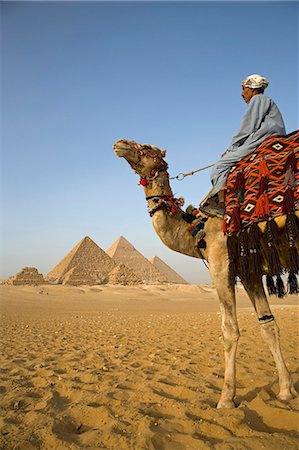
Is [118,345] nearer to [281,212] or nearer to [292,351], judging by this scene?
[292,351]

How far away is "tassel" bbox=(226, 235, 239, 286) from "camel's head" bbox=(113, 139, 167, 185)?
1.29 metres

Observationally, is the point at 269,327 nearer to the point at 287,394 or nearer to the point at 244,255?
the point at 287,394

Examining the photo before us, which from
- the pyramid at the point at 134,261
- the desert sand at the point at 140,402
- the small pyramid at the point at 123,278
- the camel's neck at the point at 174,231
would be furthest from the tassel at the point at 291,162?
the pyramid at the point at 134,261

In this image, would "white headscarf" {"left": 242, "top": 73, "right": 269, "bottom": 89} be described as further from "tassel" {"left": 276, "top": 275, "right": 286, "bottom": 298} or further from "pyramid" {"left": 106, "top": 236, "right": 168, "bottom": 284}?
"pyramid" {"left": 106, "top": 236, "right": 168, "bottom": 284}

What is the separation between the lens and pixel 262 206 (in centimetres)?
318

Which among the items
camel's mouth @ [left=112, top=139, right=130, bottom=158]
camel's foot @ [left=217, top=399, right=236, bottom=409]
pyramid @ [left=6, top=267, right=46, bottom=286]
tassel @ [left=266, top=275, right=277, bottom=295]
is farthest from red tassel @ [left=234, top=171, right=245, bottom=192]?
pyramid @ [left=6, top=267, right=46, bottom=286]

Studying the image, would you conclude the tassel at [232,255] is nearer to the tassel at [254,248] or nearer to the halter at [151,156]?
the tassel at [254,248]

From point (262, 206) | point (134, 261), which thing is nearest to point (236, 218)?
point (262, 206)

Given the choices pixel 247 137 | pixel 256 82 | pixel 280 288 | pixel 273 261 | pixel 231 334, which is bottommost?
pixel 231 334

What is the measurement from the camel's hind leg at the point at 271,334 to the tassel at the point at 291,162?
1.18 m

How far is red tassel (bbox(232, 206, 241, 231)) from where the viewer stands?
3.26 meters

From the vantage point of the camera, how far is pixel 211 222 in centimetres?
363

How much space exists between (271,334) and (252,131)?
214cm

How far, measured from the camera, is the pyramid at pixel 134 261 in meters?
115
